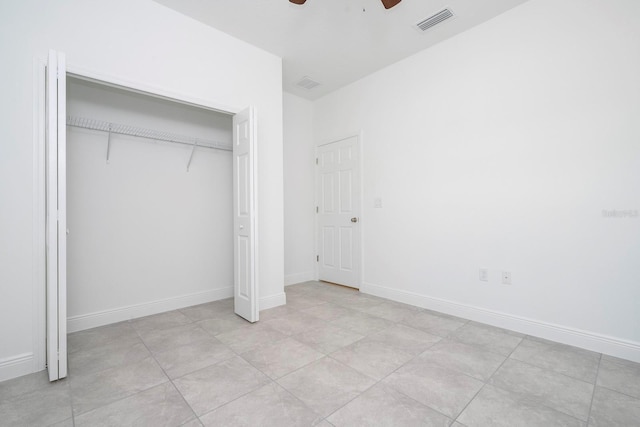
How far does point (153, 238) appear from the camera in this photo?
10.7ft

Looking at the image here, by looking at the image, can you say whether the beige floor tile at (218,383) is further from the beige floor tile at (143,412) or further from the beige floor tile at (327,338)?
the beige floor tile at (327,338)

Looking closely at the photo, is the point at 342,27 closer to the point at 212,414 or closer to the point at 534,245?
the point at 534,245

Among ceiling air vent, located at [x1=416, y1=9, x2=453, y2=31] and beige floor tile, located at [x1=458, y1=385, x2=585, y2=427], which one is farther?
ceiling air vent, located at [x1=416, y1=9, x2=453, y2=31]

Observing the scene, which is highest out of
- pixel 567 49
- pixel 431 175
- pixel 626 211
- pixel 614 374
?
pixel 567 49

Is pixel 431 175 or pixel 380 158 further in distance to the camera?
pixel 380 158

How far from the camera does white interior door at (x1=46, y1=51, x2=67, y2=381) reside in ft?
6.21

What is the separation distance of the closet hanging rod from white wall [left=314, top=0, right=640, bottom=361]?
7.40ft

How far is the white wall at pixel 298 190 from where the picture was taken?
180 inches

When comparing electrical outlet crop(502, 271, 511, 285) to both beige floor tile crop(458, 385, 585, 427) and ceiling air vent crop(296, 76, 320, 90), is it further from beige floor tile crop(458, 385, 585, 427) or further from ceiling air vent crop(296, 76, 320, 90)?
ceiling air vent crop(296, 76, 320, 90)

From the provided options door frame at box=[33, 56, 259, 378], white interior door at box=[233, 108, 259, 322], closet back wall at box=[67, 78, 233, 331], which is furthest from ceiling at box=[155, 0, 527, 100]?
door frame at box=[33, 56, 259, 378]

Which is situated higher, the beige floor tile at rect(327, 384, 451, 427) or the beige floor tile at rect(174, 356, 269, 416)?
the beige floor tile at rect(174, 356, 269, 416)

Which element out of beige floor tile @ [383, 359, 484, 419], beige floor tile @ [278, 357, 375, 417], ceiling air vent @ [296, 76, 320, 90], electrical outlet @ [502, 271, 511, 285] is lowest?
beige floor tile @ [383, 359, 484, 419]

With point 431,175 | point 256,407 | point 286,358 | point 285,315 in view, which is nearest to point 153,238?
point 285,315

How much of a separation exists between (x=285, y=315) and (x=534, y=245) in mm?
2499
